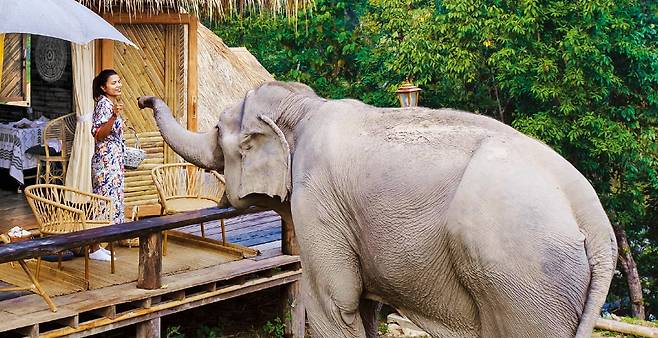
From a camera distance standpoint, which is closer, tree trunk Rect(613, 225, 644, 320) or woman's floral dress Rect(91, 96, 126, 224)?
woman's floral dress Rect(91, 96, 126, 224)

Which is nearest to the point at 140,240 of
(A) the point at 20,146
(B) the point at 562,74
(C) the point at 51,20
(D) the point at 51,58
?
(C) the point at 51,20

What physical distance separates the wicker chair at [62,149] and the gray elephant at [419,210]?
436cm

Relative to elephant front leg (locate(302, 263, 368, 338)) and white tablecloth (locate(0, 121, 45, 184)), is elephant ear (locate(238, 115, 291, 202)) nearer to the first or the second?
elephant front leg (locate(302, 263, 368, 338))

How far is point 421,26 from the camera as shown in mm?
12766

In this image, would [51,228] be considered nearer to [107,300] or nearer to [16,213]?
[107,300]

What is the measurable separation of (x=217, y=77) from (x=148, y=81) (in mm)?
3587

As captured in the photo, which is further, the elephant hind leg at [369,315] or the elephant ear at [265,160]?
the elephant hind leg at [369,315]

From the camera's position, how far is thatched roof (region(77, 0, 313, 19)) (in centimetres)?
852

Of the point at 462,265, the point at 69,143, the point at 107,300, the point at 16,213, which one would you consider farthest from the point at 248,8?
the point at 462,265

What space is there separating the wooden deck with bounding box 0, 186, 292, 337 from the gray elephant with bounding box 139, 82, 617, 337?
1502mm

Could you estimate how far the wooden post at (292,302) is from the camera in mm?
7367

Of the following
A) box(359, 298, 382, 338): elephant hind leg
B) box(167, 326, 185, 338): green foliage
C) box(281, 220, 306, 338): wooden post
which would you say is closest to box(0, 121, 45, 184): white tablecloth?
box(167, 326, 185, 338): green foliage

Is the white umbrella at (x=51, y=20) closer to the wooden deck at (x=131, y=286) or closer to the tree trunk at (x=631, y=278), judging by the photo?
the wooden deck at (x=131, y=286)

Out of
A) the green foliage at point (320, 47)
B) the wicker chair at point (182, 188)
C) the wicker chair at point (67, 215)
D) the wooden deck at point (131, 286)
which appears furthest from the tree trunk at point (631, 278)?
the wicker chair at point (67, 215)
